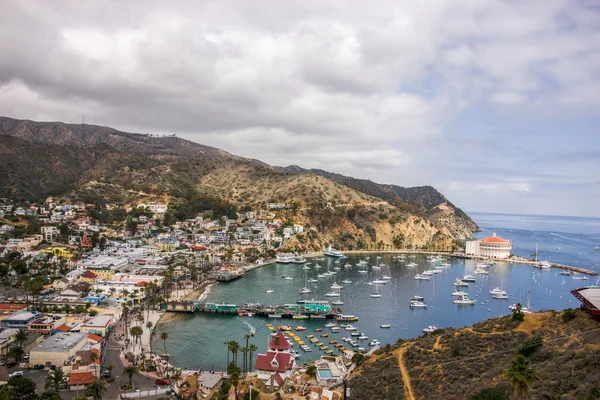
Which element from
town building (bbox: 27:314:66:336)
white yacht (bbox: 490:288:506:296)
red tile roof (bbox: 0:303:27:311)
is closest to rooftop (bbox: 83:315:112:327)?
town building (bbox: 27:314:66:336)

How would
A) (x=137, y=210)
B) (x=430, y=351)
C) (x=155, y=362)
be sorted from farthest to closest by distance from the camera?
(x=137, y=210) → (x=155, y=362) → (x=430, y=351)

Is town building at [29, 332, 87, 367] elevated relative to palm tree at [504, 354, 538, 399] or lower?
lower

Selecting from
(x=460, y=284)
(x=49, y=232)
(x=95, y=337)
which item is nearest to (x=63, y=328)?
(x=95, y=337)

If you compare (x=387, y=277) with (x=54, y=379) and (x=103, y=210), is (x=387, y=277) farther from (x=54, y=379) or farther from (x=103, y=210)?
(x=103, y=210)

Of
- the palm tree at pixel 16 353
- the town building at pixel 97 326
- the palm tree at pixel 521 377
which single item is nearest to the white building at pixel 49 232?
the town building at pixel 97 326

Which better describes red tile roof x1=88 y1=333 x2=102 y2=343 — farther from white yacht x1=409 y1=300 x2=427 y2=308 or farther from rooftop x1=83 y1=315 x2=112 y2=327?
white yacht x1=409 y1=300 x2=427 y2=308

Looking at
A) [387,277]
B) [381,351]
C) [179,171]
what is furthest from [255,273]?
[179,171]
